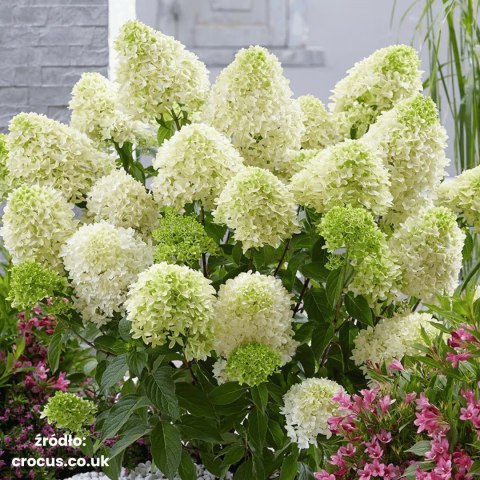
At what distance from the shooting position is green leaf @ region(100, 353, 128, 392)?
133cm

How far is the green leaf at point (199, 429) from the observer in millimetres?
1381

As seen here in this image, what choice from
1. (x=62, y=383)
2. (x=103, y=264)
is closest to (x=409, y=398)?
(x=103, y=264)

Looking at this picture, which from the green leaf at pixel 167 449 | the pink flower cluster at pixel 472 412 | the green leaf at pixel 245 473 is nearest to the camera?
the pink flower cluster at pixel 472 412

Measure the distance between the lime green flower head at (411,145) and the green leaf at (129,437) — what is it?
51cm

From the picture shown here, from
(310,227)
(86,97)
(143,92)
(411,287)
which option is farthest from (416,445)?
(86,97)

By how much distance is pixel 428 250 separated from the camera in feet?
4.40

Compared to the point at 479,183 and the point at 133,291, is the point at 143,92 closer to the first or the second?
the point at 133,291

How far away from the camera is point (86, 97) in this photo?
62.2 inches

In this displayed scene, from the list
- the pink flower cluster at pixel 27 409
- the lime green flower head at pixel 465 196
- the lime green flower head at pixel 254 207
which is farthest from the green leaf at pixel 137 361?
the pink flower cluster at pixel 27 409

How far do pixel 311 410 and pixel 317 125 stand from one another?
565 mm

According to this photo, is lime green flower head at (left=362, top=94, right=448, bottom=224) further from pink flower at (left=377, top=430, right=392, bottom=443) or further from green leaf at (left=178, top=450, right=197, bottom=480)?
green leaf at (left=178, top=450, right=197, bottom=480)

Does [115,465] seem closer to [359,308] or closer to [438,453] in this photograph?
[359,308]

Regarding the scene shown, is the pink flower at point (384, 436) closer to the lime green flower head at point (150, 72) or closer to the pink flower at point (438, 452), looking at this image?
the pink flower at point (438, 452)

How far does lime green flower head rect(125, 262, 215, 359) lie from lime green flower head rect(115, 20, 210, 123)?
1.19ft
